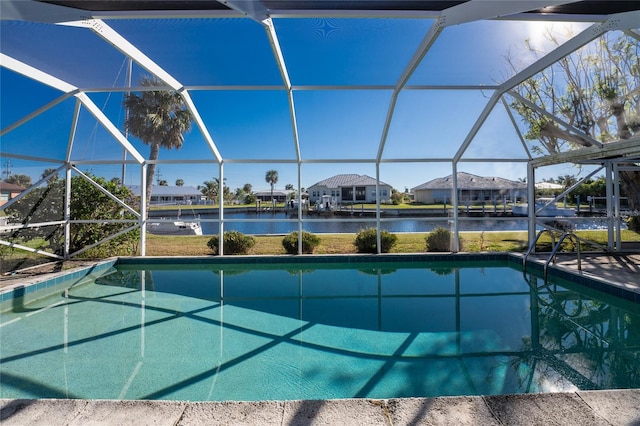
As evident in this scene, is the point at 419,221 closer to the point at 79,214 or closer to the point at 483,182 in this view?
the point at 483,182

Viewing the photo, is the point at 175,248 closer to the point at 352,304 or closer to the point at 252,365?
the point at 352,304

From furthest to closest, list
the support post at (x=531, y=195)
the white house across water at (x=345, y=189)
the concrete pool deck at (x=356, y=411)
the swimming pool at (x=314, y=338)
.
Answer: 1. the white house across water at (x=345, y=189)
2. the support post at (x=531, y=195)
3. the swimming pool at (x=314, y=338)
4. the concrete pool deck at (x=356, y=411)

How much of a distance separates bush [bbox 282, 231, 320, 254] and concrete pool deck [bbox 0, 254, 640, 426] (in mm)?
5655

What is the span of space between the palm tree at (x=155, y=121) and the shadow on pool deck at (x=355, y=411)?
644 cm

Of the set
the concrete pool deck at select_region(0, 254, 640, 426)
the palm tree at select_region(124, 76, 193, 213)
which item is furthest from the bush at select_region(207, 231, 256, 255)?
the concrete pool deck at select_region(0, 254, 640, 426)

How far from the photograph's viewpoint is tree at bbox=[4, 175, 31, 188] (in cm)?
568

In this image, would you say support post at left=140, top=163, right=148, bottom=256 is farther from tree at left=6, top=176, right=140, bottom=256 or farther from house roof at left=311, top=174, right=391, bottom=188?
house roof at left=311, top=174, right=391, bottom=188

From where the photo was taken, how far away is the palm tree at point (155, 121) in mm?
8031

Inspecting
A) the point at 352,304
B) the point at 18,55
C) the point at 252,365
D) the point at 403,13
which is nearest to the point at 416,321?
the point at 352,304

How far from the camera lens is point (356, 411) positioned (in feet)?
5.73

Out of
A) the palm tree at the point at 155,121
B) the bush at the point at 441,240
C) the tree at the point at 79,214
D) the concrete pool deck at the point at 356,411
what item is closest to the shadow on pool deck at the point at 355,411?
the concrete pool deck at the point at 356,411

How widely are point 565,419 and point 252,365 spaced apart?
226 cm

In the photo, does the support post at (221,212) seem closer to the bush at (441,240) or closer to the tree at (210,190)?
the bush at (441,240)

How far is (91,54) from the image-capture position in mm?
4230
